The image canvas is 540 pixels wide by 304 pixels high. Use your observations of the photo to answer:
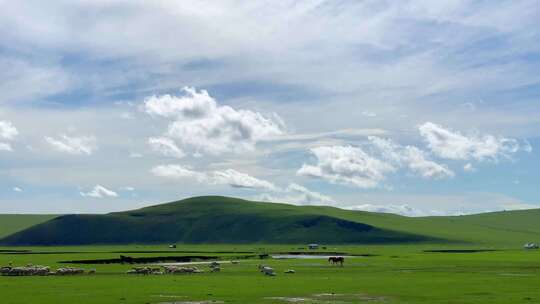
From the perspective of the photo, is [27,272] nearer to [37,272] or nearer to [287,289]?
[37,272]

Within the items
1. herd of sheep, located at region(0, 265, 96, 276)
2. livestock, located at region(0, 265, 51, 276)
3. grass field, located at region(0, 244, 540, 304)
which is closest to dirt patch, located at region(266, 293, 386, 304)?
grass field, located at region(0, 244, 540, 304)

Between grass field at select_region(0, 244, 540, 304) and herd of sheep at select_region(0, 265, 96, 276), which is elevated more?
herd of sheep at select_region(0, 265, 96, 276)

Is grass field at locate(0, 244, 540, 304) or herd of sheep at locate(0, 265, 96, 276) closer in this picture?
grass field at locate(0, 244, 540, 304)

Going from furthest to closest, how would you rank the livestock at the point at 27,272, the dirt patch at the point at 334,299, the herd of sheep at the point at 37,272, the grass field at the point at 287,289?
the livestock at the point at 27,272 → the herd of sheep at the point at 37,272 → the grass field at the point at 287,289 → the dirt patch at the point at 334,299

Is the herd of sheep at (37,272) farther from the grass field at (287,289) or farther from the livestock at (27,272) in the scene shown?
the grass field at (287,289)

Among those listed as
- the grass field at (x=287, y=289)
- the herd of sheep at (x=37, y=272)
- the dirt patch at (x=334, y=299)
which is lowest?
the dirt patch at (x=334, y=299)

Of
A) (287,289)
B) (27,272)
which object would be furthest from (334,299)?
(27,272)

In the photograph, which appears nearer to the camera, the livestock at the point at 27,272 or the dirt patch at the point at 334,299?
the dirt patch at the point at 334,299

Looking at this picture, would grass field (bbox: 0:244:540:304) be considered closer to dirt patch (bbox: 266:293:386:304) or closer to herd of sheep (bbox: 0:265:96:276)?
dirt patch (bbox: 266:293:386:304)

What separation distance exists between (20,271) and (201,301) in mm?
38834

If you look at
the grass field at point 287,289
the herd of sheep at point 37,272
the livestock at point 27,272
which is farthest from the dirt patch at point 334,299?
the livestock at point 27,272

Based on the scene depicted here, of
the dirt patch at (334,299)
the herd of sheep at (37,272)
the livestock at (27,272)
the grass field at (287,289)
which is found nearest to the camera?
the dirt patch at (334,299)

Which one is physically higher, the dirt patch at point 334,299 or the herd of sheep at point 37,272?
the herd of sheep at point 37,272

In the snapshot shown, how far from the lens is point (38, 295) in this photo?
50.2m
